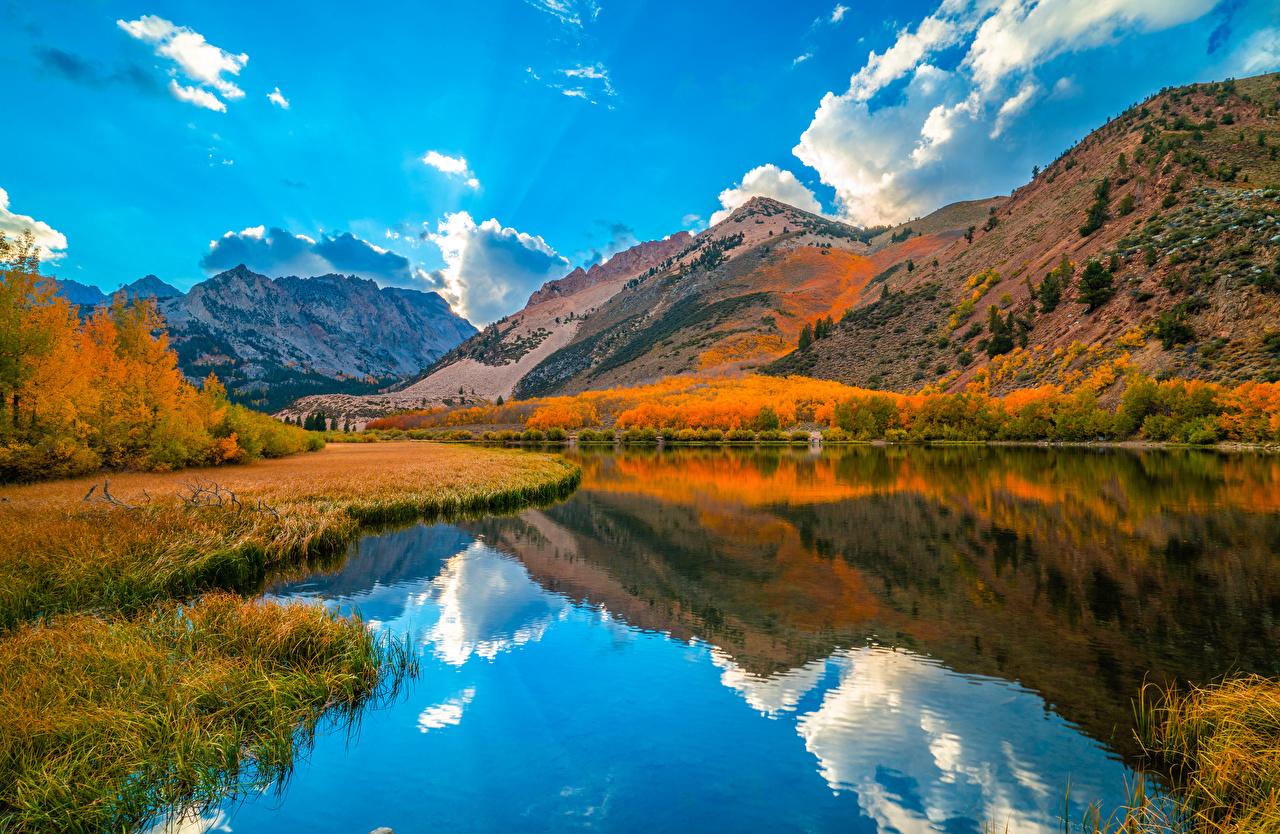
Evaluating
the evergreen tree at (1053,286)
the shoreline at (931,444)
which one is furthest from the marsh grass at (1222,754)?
the evergreen tree at (1053,286)

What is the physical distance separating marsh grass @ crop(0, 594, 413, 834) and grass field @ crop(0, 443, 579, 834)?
1.0 inches

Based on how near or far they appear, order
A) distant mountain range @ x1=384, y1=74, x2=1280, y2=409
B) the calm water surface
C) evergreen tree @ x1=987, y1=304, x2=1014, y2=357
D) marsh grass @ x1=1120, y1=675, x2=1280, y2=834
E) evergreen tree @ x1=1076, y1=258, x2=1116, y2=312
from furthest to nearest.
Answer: evergreen tree @ x1=987, y1=304, x2=1014, y2=357 < evergreen tree @ x1=1076, y1=258, x2=1116, y2=312 < distant mountain range @ x1=384, y1=74, x2=1280, y2=409 < the calm water surface < marsh grass @ x1=1120, y1=675, x2=1280, y2=834

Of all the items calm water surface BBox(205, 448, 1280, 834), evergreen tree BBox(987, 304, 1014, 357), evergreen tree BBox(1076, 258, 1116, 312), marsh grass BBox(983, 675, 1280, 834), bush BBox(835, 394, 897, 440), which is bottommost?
calm water surface BBox(205, 448, 1280, 834)

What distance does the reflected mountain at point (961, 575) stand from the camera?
1243 cm

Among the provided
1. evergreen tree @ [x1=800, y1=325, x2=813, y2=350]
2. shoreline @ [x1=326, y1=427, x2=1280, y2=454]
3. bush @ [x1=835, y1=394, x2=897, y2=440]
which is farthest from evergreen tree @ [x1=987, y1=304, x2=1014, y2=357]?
evergreen tree @ [x1=800, y1=325, x2=813, y2=350]

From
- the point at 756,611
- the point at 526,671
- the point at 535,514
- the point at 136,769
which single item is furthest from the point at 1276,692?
the point at 535,514

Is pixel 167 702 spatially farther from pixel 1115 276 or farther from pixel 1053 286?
pixel 1053 286

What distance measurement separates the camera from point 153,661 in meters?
9.36

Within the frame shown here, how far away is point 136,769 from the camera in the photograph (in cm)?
710

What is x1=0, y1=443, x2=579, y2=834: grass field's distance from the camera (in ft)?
22.4

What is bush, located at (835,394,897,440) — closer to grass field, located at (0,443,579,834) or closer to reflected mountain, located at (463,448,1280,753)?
reflected mountain, located at (463,448,1280,753)

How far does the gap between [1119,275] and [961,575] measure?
359ft

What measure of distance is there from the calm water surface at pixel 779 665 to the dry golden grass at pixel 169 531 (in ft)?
7.22

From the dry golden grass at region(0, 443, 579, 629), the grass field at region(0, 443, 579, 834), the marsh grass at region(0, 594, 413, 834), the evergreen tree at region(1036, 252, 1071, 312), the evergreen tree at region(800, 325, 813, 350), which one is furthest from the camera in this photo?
the evergreen tree at region(800, 325, 813, 350)
